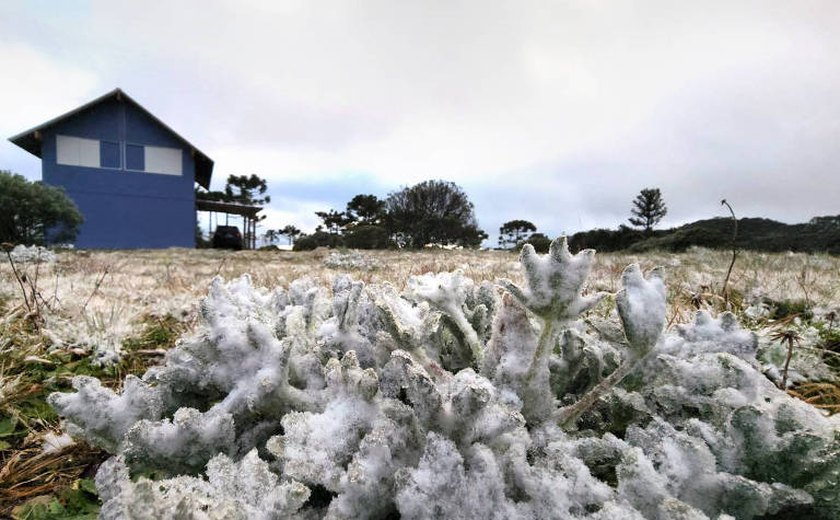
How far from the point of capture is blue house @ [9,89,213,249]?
31.9 m

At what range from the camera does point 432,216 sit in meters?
46.5

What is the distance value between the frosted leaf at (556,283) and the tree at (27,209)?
23.5 metres

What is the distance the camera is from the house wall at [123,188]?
1259 inches

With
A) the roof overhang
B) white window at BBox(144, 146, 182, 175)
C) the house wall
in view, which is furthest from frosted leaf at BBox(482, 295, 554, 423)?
the roof overhang

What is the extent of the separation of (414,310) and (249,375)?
537 mm

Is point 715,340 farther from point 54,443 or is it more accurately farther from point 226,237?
point 226,237

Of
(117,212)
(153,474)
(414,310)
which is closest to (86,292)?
(153,474)

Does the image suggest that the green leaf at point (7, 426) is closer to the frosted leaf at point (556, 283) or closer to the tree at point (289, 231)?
the frosted leaf at point (556, 283)

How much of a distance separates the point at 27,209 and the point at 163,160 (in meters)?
14.9

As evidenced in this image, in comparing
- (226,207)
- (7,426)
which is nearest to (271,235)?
(226,207)

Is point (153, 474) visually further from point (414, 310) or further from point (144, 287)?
point (144, 287)

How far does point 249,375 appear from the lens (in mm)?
1457

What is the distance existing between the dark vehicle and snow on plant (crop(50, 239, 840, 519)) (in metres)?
36.5

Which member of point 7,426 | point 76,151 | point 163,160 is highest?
point 76,151
